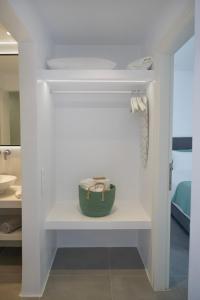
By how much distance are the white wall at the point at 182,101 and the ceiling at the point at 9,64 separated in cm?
281

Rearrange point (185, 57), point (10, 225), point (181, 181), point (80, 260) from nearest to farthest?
point (10, 225), point (80, 260), point (185, 57), point (181, 181)

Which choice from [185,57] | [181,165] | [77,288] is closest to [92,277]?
[77,288]

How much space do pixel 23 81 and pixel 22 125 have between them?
0.35 m

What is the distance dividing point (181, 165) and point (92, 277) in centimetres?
253

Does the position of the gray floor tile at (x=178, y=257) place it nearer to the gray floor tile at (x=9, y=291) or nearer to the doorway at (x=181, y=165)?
the doorway at (x=181, y=165)

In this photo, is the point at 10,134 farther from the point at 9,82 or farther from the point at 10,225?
the point at 10,225

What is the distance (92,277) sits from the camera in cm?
254

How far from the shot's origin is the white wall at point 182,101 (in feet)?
14.9

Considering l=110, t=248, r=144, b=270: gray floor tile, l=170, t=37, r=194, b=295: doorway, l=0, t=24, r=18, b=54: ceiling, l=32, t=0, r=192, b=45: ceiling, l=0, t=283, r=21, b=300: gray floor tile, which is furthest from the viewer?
l=170, t=37, r=194, b=295: doorway

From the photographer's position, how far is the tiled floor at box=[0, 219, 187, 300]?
7.43 feet

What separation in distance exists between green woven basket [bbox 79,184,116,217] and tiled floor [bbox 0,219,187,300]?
628mm

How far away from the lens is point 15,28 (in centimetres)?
179

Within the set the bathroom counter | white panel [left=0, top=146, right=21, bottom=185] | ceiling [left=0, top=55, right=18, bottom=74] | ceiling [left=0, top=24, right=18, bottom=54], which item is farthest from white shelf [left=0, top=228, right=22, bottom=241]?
ceiling [left=0, top=24, right=18, bottom=54]

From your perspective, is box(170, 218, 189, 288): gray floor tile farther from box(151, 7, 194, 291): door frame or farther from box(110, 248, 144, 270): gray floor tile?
box(110, 248, 144, 270): gray floor tile
